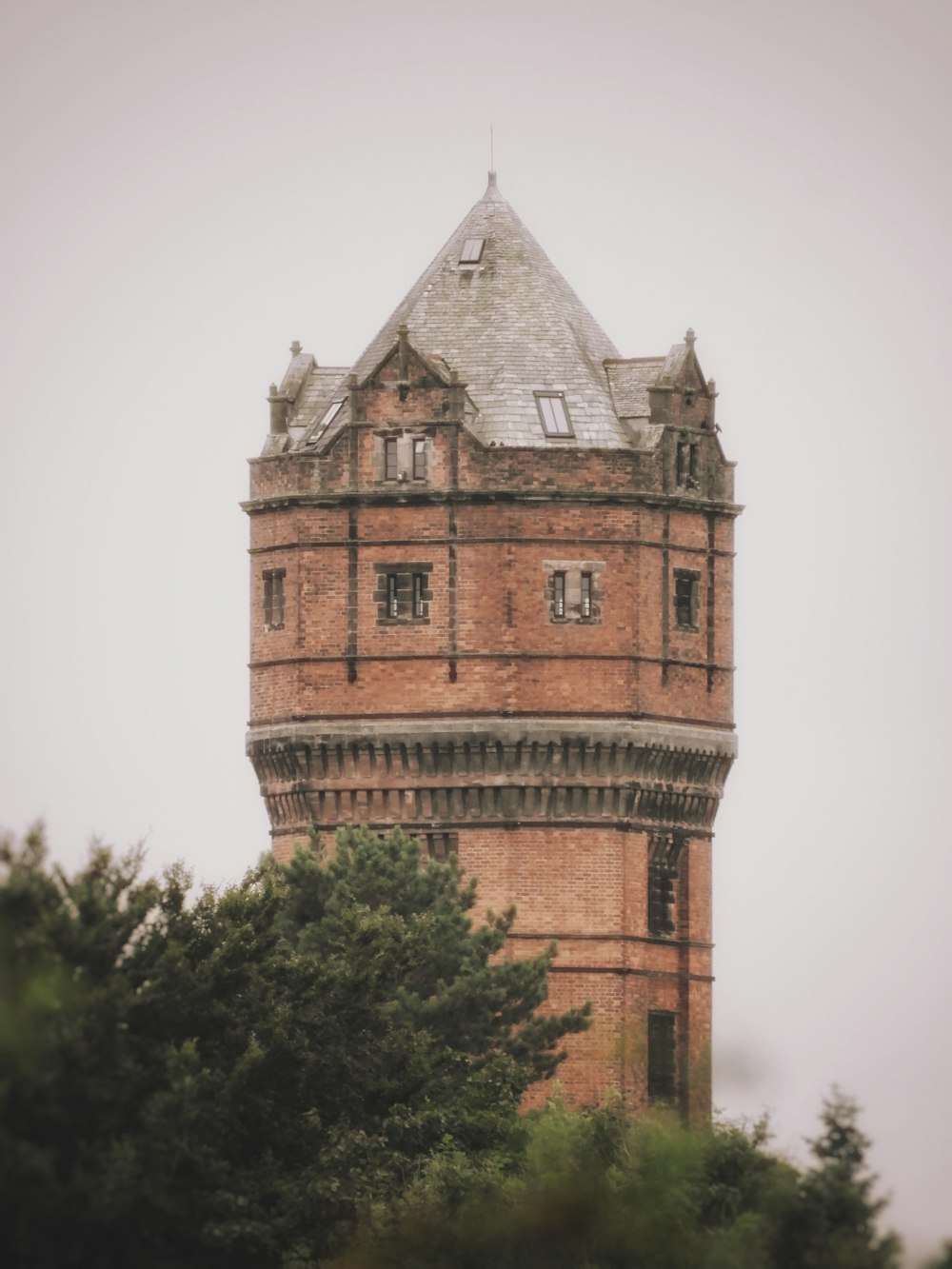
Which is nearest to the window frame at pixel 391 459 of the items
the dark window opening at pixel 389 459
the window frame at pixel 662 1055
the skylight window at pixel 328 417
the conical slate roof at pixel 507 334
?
the dark window opening at pixel 389 459

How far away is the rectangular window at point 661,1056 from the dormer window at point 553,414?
10.9 m

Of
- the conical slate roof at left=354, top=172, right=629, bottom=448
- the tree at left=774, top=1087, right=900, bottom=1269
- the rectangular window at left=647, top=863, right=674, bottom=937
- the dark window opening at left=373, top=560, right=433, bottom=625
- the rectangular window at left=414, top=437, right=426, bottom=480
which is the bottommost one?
the tree at left=774, top=1087, right=900, bottom=1269

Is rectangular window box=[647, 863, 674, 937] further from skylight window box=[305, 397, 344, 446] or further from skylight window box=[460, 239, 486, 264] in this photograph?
skylight window box=[460, 239, 486, 264]

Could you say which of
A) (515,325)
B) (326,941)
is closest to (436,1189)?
(326,941)

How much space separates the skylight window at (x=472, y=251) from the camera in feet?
337

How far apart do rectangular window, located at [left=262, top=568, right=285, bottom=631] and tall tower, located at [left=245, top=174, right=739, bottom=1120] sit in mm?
40

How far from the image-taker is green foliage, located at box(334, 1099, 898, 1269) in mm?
71125

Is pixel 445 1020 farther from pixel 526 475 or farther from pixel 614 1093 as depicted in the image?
pixel 526 475

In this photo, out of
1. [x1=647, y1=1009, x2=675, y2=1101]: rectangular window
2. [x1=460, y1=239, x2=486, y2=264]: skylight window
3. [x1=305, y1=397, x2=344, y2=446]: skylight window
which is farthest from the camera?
[x1=460, y1=239, x2=486, y2=264]: skylight window

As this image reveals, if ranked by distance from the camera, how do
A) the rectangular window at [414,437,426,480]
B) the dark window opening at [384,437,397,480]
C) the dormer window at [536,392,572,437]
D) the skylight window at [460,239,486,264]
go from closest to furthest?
the rectangular window at [414,437,426,480] → the dark window opening at [384,437,397,480] → the dormer window at [536,392,572,437] → the skylight window at [460,239,486,264]

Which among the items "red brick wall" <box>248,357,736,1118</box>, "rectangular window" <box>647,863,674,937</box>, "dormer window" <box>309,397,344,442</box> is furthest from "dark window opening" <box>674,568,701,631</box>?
"dormer window" <box>309,397,344,442</box>

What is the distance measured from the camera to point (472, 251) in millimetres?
102938

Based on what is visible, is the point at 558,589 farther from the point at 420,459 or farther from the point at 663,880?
the point at 663,880

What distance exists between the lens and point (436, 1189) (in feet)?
267
